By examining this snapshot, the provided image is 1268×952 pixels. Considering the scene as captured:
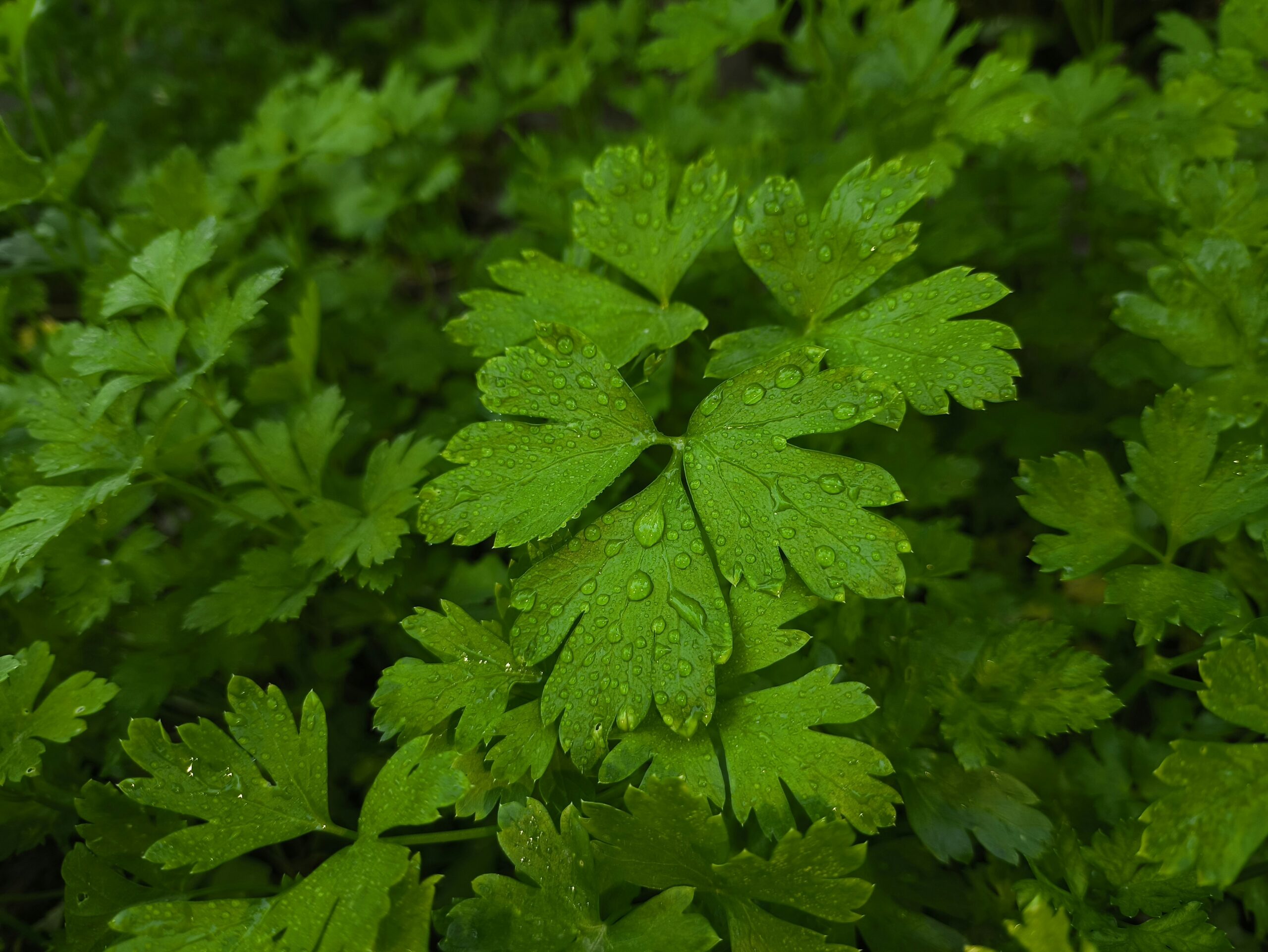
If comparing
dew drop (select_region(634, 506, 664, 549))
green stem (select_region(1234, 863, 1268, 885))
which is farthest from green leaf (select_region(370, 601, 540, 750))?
green stem (select_region(1234, 863, 1268, 885))

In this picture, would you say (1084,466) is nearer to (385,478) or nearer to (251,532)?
(385,478)

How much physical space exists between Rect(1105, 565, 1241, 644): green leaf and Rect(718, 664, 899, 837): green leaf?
1.32 ft

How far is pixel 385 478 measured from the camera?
1348mm

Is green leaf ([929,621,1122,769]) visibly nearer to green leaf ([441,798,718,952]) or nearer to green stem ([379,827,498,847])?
green leaf ([441,798,718,952])

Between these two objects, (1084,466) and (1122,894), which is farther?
(1084,466)

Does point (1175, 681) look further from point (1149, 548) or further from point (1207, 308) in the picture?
point (1207, 308)

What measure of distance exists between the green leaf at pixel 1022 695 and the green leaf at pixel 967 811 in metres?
0.04

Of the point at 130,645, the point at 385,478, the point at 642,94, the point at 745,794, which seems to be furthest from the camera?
the point at 642,94

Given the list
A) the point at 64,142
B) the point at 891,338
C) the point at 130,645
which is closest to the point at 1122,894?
the point at 891,338

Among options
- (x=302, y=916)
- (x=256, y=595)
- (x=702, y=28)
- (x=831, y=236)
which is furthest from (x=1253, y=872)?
(x=702, y=28)

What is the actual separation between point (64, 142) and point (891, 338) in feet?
8.40

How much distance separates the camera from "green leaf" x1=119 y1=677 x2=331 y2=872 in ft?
3.35

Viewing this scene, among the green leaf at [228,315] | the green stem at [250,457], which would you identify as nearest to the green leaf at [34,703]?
the green stem at [250,457]

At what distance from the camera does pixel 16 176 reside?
4.92 ft
